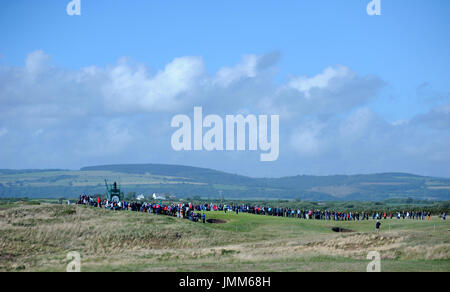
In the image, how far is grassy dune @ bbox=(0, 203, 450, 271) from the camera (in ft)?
112

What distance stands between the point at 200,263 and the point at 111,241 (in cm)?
1852

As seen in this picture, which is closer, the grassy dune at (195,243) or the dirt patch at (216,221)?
the grassy dune at (195,243)

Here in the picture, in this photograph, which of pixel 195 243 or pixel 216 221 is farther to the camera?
pixel 216 221

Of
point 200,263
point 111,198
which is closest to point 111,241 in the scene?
point 200,263

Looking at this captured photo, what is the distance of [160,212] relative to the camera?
70.5 metres

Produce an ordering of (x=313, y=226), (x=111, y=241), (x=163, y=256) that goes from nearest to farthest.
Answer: (x=163, y=256)
(x=111, y=241)
(x=313, y=226)

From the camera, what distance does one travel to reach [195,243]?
52.2m

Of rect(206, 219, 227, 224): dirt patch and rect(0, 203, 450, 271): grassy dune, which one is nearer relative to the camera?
rect(0, 203, 450, 271): grassy dune

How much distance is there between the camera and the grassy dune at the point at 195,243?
112 ft

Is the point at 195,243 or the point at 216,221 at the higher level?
the point at 216,221
